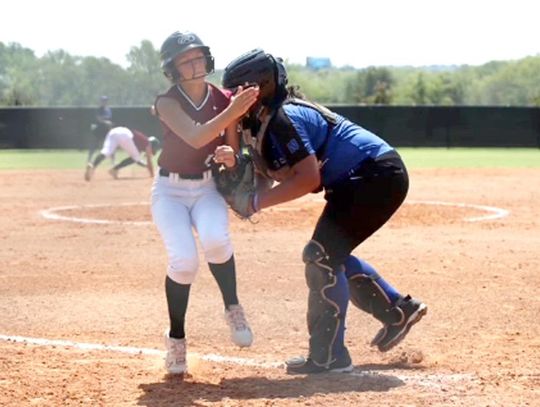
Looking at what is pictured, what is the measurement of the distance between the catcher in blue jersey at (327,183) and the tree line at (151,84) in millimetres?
22049

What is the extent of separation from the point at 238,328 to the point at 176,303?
0.37 meters

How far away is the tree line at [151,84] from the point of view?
1508 inches

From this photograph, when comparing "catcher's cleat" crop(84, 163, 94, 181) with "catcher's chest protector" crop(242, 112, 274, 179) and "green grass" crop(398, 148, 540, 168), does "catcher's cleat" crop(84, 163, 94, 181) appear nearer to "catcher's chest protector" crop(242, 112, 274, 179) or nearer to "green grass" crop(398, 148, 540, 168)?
"green grass" crop(398, 148, 540, 168)

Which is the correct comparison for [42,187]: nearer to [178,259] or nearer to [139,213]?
[139,213]

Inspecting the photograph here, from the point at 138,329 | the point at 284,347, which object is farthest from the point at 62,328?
the point at 284,347

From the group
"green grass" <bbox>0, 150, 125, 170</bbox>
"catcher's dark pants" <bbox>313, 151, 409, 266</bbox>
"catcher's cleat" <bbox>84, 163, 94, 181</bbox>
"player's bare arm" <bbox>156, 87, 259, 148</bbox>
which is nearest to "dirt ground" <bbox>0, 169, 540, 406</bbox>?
"catcher's dark pants" <bbox>313, 151, 409, 266</bbox>

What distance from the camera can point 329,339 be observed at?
18.8 ft

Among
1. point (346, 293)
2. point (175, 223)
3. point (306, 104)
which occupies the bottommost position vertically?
point (346, 293)

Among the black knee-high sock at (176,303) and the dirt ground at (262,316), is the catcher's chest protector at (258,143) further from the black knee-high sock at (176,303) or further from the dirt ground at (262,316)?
the dirt ground at (262,316)

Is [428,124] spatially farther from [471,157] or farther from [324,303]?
[324,303]

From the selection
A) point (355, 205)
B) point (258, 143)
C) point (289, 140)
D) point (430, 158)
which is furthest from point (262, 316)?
point (430, 158)

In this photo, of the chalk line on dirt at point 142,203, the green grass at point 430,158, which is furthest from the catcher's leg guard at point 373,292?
the green grass at point 430,158

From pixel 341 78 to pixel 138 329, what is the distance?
56167 millimetres

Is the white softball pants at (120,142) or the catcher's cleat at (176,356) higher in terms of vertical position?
the catcher's cleat at (176,356)
